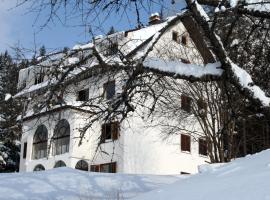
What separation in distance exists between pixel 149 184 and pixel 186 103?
1332cm

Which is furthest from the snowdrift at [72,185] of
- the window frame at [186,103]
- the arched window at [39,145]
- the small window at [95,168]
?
the arched window at [39,145]

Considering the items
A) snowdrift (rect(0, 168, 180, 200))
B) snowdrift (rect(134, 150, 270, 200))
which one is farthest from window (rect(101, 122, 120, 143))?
snowdrift (rect(134, 150, 270, 200))

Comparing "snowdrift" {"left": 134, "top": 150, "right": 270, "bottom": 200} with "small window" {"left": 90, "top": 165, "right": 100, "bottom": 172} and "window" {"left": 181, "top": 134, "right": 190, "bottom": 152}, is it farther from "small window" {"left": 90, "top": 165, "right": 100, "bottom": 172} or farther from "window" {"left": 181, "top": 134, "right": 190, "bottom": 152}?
"window" {"left": 181, "top": 134, "right": 190, "bottom": 152}

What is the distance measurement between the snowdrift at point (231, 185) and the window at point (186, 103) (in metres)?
17.3

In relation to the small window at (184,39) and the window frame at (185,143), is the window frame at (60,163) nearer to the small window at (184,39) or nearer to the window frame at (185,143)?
the window frame at (185,143)

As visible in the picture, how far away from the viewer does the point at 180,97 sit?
76.6 ft

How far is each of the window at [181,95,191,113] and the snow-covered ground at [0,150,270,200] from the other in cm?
1207

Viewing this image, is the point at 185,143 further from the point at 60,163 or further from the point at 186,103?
the point at 186,103

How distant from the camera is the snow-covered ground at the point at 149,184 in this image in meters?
4.55

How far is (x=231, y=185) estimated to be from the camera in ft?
15.4

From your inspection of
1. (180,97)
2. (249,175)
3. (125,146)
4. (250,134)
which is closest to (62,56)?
(249,175)

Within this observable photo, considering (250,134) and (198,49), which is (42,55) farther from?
(250,134)

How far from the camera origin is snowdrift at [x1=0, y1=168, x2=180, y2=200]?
31.0ft

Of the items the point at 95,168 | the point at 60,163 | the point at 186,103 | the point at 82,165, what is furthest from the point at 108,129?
the point at 60,163
